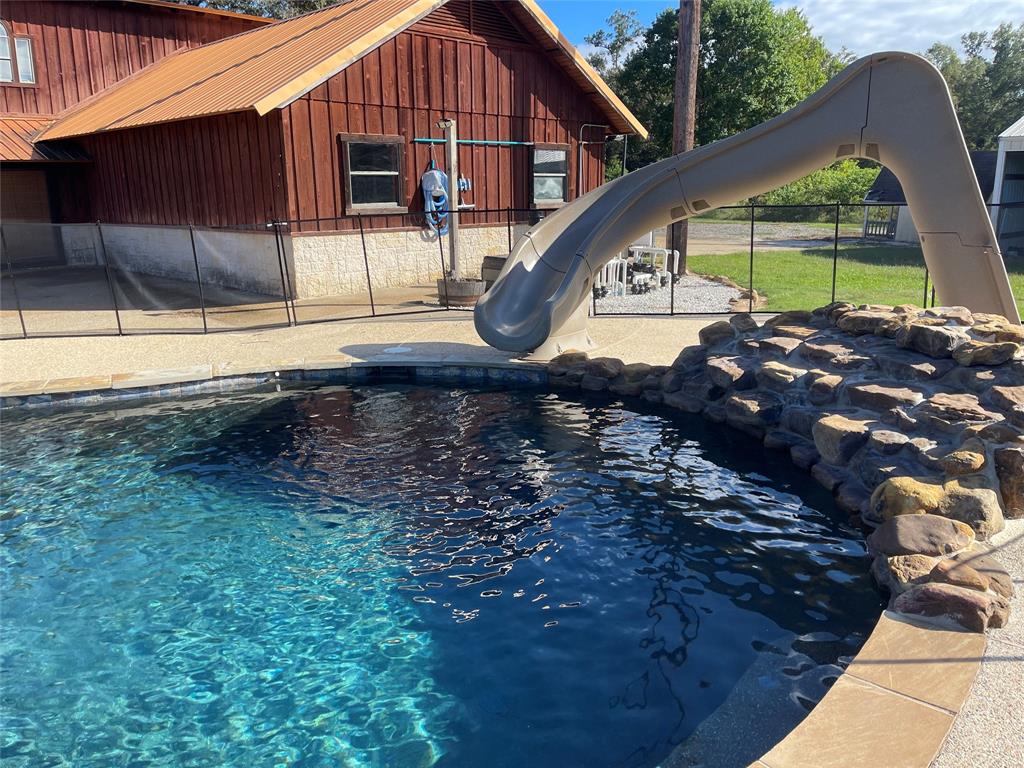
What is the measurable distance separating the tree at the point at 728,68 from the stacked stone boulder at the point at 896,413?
2837cm

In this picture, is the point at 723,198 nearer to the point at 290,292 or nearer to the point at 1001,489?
the point at 1001,489

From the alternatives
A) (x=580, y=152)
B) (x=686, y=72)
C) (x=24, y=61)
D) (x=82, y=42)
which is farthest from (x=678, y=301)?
(x=24, y=61)

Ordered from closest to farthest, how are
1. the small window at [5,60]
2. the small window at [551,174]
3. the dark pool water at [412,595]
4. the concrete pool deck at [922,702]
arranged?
the concrete pool deck at [922,702] < the dark pool water at [412,595] < the small window at [551,174] < the small window at [5,60]

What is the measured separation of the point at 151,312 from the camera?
46.9 feet

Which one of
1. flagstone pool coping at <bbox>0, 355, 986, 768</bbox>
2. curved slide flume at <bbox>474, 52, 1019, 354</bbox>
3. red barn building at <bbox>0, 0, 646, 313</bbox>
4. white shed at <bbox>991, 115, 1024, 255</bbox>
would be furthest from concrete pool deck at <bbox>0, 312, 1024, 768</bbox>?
white shed at <bbox>991, 115, 1024, 255</bbox>

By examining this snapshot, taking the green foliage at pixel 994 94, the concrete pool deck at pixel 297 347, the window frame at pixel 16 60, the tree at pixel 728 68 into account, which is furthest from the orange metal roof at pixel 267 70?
the green foliage at pixel 994 94

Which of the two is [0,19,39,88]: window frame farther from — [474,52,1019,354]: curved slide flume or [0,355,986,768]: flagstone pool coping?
[0,355,986,768]: flagstone pool coping

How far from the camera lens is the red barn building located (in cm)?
1503

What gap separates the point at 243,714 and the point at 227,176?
1394 cm

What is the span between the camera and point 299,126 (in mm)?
14664

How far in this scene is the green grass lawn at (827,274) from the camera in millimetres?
14680

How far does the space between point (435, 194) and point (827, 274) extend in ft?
30.6

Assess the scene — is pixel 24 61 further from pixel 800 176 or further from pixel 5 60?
pixel 800 176

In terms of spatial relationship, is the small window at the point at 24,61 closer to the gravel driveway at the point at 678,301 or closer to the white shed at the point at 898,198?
the gravel driveway at the point at 678,301
